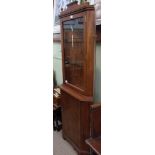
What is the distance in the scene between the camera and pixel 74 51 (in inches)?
81.3

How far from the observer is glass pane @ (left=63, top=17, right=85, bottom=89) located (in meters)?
1.88

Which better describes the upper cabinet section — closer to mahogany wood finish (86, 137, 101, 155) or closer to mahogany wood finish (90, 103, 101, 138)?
mahogany wood finish (90, 103, 101, 138)

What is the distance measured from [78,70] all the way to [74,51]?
0.21 m

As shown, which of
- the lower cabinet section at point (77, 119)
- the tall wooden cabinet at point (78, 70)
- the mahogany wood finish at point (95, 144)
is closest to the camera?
the mahogany wood finish at point (95, 144)

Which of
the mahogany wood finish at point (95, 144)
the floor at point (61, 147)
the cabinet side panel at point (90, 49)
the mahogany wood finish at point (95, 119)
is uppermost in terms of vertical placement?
the cabinet side panel at point (90, 49)

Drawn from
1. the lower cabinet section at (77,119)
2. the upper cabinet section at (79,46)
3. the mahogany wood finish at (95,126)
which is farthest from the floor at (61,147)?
the upper cabinet section at (79,46)

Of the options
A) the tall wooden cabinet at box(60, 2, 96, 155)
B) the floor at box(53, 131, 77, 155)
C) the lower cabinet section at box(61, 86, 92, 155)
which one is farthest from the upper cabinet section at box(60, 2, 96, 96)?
the floor at box(53, 131, 77, 155)

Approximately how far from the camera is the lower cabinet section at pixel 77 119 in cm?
187

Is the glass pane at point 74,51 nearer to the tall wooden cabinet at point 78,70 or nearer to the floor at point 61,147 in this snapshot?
the tall wooden cabinet at point 78,70
